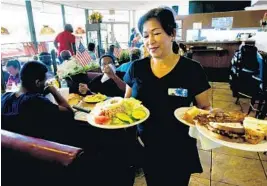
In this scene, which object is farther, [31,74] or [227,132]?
[31,74]

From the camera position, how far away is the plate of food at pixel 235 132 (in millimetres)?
948

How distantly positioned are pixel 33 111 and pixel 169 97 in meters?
1.04

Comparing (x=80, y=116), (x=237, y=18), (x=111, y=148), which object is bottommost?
(x=111, y=148)

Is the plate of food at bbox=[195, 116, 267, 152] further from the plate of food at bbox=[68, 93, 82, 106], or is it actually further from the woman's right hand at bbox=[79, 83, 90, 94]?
the woman's right hand at bbox=[79, 83, 90, 94]

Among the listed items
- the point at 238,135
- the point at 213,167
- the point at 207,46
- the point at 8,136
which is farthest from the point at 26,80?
the point at 207,46

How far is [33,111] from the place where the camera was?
1.53 meters

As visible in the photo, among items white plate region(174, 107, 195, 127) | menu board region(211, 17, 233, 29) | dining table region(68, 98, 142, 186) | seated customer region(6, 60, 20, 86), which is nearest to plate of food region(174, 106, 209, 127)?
white plate region(174, 107, 195, 127)

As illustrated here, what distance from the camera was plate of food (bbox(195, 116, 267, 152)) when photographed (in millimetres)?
948

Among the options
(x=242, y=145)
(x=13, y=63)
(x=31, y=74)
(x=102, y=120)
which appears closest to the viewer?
(x=242, y=145)

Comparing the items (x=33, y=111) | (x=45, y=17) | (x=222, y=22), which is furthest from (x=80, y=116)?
(x=45, y=17)

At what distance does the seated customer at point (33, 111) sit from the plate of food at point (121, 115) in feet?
1.49

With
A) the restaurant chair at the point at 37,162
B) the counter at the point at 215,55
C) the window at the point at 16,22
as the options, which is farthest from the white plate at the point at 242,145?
the window at the point at 16,22

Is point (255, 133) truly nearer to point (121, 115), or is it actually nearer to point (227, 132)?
point (227, 132)

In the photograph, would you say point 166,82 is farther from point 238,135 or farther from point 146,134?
point 238,135
